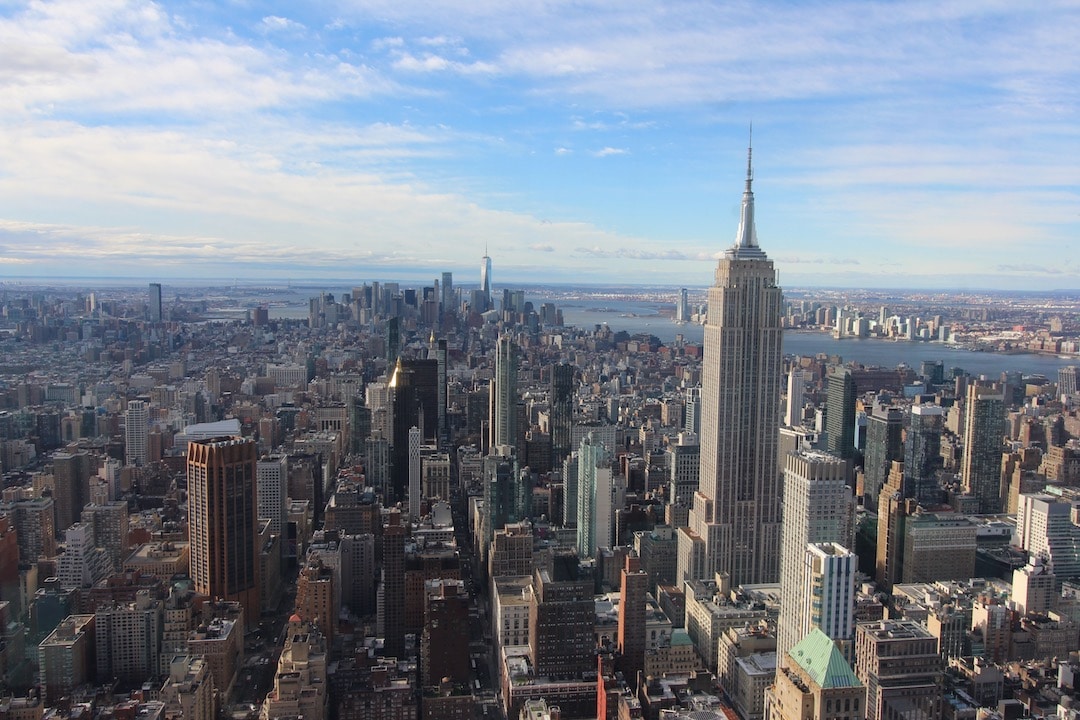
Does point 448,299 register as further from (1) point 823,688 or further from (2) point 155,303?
(1) point 823,688

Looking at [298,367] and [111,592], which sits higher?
[298,367]

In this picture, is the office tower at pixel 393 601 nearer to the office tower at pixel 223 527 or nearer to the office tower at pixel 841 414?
the office tower at pixel 223 527

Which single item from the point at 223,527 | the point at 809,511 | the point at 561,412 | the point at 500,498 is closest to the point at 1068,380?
the point at 561,412

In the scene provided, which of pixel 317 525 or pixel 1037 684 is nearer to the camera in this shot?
A: pixel 1037 684

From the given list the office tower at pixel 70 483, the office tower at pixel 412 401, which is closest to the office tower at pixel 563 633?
the office tower at pixel 70 483

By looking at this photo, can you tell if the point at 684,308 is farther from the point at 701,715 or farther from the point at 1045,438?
the point at 701,715

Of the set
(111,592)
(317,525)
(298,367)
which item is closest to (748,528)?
(317,525)
